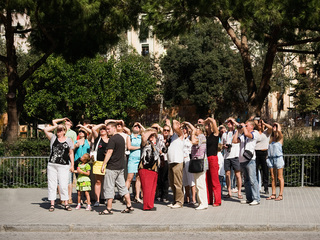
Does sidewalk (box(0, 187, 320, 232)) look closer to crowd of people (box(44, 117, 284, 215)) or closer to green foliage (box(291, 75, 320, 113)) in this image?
crowd of people (box(44, 117, 284, 215))

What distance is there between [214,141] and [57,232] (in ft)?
13.0

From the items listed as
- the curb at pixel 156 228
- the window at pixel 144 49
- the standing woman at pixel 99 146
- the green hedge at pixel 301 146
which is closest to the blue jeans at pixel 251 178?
the curb at pixel 156 228

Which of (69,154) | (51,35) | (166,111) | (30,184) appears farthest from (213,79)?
(69,154)

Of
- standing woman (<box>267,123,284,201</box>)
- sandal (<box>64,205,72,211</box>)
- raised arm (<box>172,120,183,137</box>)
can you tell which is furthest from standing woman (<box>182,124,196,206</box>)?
sandal (<box>64,205,72,211</box>)

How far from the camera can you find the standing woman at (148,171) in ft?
34.2

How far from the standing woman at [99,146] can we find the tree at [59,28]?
605 centimetres

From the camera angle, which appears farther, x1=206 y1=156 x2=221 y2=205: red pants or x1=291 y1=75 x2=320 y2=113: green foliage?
x1=291 y1=75 x2=320 y2=113: green foliage

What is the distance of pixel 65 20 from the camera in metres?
16.5

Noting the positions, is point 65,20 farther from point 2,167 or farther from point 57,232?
point 57,232

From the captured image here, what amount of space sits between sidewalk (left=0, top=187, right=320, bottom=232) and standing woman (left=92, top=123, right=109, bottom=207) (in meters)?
0.41

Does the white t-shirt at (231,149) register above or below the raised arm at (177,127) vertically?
below

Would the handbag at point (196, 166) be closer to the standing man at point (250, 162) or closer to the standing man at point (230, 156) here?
the standing man at point (250, 162)

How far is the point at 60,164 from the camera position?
34.7 feet

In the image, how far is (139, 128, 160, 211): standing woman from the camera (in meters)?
10.4
